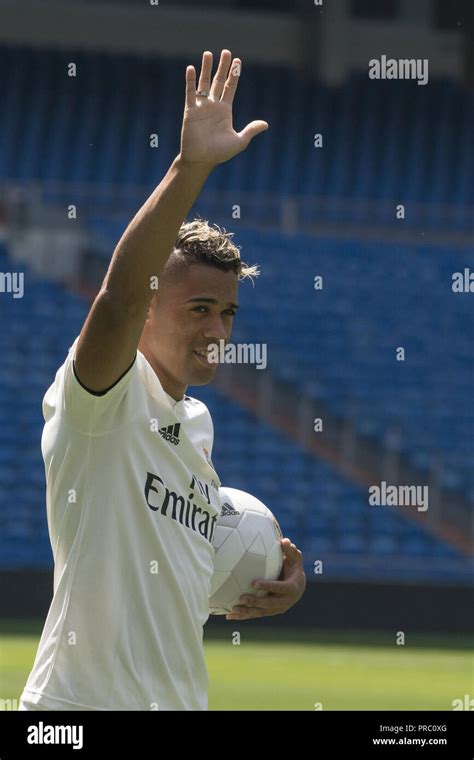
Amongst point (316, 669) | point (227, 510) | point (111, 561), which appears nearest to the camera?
point (111, 561)

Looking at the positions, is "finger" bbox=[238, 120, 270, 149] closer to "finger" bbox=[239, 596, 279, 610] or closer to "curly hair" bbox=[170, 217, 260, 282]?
"curly hair" bbox=[170, 217, 260, 282]

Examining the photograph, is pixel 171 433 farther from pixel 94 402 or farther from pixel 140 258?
pixel 140 258

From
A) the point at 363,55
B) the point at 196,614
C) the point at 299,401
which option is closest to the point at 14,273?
the point at 299,401

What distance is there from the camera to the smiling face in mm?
3168

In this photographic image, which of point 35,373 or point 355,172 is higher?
point 355,172

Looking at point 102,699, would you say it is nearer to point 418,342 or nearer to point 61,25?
point 418,342

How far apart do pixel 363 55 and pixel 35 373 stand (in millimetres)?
7511

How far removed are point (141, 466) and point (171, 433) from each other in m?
0.16

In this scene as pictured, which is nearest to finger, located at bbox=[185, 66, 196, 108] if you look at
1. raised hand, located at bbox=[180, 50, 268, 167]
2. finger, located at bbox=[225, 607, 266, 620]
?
raised hand, located at bbox=[180, 50, 268, 167]

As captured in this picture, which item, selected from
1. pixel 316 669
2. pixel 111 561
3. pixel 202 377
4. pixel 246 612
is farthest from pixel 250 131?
pixel 316 669

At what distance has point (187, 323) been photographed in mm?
3176

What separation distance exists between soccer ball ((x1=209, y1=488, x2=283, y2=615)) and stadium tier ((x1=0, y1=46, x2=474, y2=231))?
1470cm

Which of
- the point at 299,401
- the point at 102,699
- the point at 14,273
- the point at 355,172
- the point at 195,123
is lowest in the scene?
the point at 102,699

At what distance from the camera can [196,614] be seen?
10.2 feet
